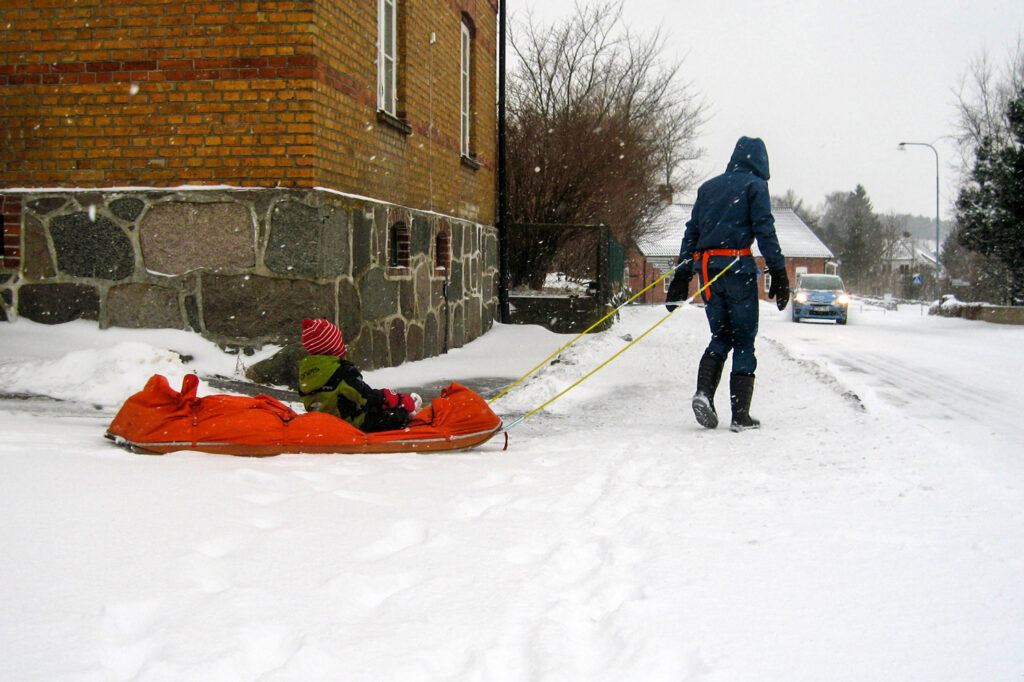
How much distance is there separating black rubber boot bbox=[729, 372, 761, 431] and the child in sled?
7.43 feet

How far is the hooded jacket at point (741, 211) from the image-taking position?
234 inches

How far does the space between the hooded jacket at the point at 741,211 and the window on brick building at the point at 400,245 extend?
3794mm

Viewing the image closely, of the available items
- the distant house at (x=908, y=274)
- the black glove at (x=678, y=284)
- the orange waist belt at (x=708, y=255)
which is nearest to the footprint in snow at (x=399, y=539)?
the orange waist belt at (x=708, y=255)

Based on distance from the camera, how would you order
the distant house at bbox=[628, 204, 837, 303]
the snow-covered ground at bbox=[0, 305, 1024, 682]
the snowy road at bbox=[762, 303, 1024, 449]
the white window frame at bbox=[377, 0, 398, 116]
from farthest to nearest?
1. the distant house at bbox=[628, 204, 837, 303]
2. the white window frame at bbox=[377, 0, 398, 116]
3. the snowy road at bbox=[762, 303, 1024, 449]
4. the snow-covered ground at bbox=[0, 305, 1024, 682]

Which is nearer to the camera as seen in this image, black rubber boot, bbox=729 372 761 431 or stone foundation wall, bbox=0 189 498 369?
black rubber boot, bbox=729 372 761 431

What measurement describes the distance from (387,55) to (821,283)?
1920cm

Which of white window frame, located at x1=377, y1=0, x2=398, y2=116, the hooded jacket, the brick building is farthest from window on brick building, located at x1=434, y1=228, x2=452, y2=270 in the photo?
the hooded jacket

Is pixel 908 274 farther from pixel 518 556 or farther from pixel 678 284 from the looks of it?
pixel 518 556

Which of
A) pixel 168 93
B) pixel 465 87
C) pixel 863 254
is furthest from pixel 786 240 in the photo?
pixel 168 93

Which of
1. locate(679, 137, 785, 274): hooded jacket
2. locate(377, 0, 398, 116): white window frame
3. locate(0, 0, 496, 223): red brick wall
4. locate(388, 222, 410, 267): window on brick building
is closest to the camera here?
locate(679, 137, 785, 274): hooded jacket

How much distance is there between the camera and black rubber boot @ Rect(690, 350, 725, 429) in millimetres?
5836

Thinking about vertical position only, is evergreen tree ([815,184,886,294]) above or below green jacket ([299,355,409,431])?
above

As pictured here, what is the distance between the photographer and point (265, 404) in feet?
15.3

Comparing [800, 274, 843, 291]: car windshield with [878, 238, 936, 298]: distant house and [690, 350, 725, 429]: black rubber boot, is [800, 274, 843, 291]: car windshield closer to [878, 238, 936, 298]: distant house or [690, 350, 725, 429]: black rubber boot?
[690, 350, 725, 429]: black rubber boot
